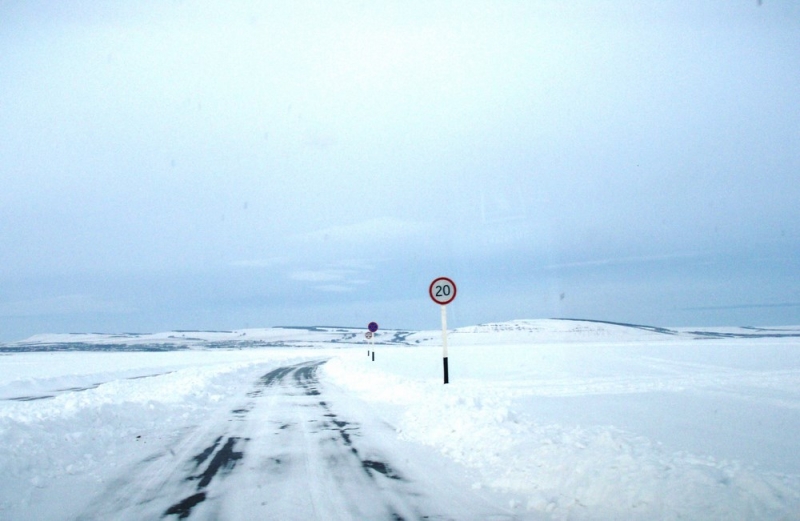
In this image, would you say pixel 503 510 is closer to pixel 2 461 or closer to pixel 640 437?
pixel 640 437

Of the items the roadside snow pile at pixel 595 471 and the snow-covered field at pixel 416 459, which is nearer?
the roadside snow pile at pixel 595 471

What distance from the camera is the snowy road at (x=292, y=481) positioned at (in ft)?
17.9

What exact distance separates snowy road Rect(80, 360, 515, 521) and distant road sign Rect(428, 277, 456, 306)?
534 cm

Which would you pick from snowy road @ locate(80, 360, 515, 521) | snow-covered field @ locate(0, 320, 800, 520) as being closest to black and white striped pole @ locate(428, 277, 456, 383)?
snow-covered field @ locate(0, 320, 800, 520)

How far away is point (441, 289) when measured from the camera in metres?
15.5

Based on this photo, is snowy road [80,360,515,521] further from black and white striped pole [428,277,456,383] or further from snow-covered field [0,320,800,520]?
black and white striped pole [428,277,456,383]

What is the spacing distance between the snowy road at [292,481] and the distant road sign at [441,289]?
17.5ft

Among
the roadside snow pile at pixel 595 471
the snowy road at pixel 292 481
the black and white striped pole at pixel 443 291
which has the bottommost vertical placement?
the snowy road at pixel 292 481

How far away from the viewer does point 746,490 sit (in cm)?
531

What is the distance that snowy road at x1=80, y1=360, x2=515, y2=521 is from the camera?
5441mm

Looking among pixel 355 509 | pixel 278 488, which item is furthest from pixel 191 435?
pixel 355 509

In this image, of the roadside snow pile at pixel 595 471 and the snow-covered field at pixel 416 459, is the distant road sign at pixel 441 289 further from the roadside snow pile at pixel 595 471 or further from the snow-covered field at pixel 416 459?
the roadside snow pile at pixel 595 471

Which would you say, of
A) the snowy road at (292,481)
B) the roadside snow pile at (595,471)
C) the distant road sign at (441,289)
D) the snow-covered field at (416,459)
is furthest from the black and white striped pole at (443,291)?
the snowy road at (292,481)

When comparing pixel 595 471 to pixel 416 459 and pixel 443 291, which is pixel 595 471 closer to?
pixel 416 459
